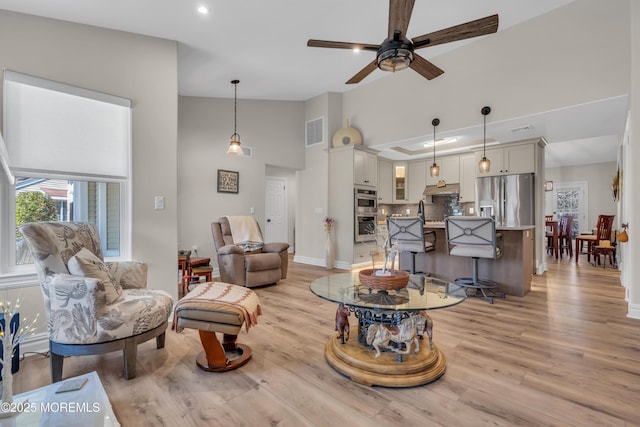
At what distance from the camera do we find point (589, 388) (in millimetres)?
1817

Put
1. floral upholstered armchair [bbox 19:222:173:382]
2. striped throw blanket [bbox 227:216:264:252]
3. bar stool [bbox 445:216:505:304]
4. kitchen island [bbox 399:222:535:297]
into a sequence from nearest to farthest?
floral upholstered armchair [bbox 19:222:173:382] → bar stool [bbox 445:216:505:304] → kitchen island [bbox 399:222:535:297] → striped throw blanket [bbox 227:216:264:252]

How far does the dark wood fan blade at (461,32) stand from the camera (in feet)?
6.85

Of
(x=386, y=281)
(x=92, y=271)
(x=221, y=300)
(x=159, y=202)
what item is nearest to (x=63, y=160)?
(x=159, y=202)

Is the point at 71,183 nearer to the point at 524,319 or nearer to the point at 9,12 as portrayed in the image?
the point at 9,12

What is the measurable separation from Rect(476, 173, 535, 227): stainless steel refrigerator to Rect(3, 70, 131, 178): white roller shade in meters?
5.43

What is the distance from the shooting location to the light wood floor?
1585 millimetres

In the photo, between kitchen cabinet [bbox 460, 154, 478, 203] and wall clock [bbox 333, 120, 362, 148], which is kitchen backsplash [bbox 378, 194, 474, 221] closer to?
kitchen cabinet [bbox 460, 154, 478, 203]

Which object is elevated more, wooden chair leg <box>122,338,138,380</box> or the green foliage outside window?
the green foliage outside window

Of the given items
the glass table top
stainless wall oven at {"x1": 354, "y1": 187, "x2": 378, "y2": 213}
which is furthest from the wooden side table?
stainless wall oven at {"x1": 354, "y1": 187, "x2": 378, "y2": 213}

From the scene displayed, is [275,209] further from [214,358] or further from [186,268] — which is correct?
[214,358]

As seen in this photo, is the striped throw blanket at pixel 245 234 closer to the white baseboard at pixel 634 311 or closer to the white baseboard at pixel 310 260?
the white baseboard at pixel 310 260

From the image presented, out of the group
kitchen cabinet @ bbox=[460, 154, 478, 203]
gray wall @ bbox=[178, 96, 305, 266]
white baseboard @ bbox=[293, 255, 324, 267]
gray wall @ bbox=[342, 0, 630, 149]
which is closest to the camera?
gray wall @ bbox=[342, 0, 630, 149]

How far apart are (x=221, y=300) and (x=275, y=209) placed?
566 cm

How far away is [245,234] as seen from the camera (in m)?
4.70
